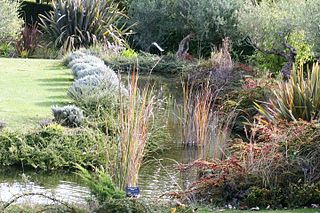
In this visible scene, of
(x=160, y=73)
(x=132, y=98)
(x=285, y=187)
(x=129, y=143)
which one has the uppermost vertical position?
(x=132, y=98)

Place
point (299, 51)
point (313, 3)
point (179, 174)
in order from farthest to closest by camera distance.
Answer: point (299, 51) < point (313, 3) < point (179, 174)

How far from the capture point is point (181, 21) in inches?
926

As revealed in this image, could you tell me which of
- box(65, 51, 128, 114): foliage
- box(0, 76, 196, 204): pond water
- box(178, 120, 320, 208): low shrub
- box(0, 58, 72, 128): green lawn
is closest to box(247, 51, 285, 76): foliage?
box(0, 58, 72, 128): green lawn

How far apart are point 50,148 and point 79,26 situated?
1423 centimetres

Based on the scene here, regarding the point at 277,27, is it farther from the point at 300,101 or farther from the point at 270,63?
the point at 300,101

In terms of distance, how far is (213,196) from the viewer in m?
6.90

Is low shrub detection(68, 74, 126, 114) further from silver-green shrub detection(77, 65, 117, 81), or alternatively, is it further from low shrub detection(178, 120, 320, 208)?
low shrub detection(178, 120, 320, 208)

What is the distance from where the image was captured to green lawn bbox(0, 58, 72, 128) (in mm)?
10781

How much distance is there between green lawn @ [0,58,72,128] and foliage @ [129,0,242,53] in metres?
5.06

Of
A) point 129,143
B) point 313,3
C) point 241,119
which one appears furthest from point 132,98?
point 313,3

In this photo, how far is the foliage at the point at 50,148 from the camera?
334 inches

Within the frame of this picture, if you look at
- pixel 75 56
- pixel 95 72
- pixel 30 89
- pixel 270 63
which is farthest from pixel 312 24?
pixel 75 56

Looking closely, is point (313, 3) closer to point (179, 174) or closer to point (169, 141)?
point (169, 141)

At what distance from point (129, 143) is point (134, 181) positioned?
46cm
